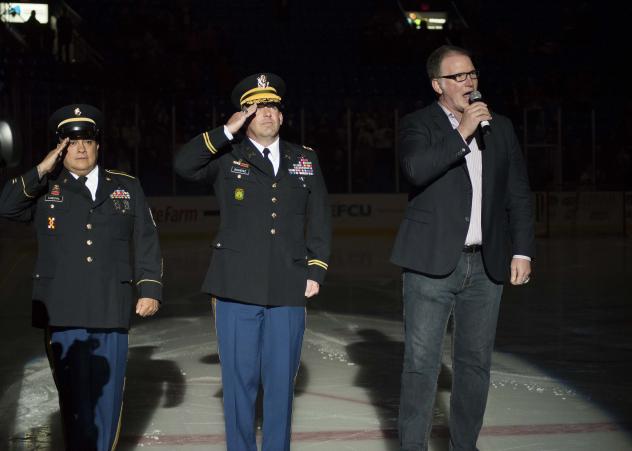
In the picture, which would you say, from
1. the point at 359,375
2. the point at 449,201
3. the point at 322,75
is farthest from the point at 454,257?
the point at 322,75

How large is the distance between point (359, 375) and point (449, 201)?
302 cm

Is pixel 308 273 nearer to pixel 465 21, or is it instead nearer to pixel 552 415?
pixel 552 415

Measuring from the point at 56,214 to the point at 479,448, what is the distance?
2.23 metres

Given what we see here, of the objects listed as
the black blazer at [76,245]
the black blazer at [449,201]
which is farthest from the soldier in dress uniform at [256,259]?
the black blazer at [449,201]

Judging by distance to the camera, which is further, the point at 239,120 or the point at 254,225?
the point at 254,225

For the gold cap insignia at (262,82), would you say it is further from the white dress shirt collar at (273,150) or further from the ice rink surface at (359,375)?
the ice rink surface at (359,375)

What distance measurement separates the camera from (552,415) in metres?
6.12

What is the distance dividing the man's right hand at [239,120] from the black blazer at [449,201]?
0.63 meters

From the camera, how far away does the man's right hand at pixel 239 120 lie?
4.64 meters

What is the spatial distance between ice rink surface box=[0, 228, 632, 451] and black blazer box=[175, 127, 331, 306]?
1.02 m

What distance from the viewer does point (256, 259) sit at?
476cm

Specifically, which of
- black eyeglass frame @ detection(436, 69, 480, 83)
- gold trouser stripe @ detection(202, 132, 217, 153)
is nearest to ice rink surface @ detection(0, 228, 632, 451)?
gold trouser stripe @ detection(202, 132, 217, 153)

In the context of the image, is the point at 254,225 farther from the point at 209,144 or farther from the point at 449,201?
the point at 449,201

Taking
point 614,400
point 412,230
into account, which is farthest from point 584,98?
point 412,230
